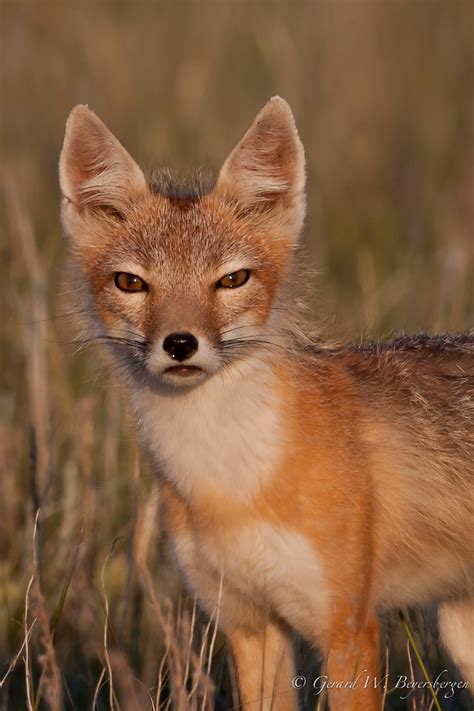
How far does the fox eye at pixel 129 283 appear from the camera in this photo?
15.0ft

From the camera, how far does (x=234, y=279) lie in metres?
4.59

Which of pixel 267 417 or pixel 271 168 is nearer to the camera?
Answer: pixel 267 417

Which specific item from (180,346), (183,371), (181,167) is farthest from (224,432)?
(181,167)

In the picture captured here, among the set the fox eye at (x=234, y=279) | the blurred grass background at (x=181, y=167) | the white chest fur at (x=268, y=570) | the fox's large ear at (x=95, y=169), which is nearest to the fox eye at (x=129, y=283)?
the fox eye at (x=234, y=279)

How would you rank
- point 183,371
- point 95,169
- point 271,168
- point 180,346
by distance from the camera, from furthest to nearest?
point 95,169 < point 271,168 < point 183,371 < point 180,346

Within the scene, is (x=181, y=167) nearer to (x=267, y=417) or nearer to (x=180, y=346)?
(x=267, y=417)

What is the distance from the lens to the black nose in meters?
4.23

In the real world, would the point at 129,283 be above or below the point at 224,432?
above

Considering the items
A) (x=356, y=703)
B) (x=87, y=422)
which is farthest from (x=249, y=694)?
(x=87, y=422)

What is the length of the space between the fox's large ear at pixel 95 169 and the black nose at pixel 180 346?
103cm

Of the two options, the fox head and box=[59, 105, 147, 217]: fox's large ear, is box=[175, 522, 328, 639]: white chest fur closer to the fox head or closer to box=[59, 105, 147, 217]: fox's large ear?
the fox head

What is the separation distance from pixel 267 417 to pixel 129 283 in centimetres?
74

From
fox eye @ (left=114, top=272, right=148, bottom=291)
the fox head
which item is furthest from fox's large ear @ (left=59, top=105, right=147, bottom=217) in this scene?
fox eye @ (left=114, top=272, right=148, bottom=291)

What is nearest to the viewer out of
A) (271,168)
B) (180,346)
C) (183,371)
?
(180,346)
